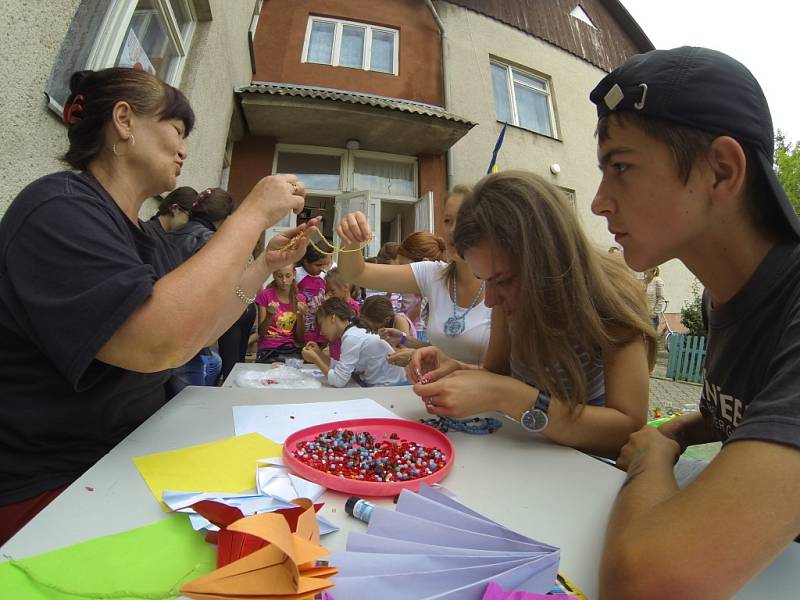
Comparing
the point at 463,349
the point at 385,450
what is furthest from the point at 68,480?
the point at 463,349

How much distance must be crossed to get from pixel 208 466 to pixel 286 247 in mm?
926

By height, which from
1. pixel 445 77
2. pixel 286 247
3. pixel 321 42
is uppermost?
pixel 321 42

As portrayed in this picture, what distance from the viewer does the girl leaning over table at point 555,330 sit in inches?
47.4

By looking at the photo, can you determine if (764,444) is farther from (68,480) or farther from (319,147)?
(319,147)

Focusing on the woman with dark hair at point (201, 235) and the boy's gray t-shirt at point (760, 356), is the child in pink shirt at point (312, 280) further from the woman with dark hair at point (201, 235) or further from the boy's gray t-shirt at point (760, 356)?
the boy's gray t-shirt at point (760, 356)

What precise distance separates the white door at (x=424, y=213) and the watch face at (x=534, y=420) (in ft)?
22.5

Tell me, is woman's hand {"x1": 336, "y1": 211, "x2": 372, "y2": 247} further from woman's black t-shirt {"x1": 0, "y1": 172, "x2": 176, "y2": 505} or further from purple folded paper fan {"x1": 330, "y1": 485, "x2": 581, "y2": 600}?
purple folded paper fan {"x1": 330, "y1": 485, "x2": 581, "y2": 600}

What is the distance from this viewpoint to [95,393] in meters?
1.03

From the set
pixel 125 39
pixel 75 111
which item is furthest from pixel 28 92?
pixel 125 39

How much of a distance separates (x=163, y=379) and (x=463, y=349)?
1435mm

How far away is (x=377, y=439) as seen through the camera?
1.19m

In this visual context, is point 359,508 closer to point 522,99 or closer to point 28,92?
point 28,92

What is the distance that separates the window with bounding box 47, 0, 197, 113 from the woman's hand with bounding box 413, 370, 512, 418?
1322mm

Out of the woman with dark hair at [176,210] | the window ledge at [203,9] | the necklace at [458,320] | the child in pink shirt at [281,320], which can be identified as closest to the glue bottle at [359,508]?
the necklace at [458,320]
